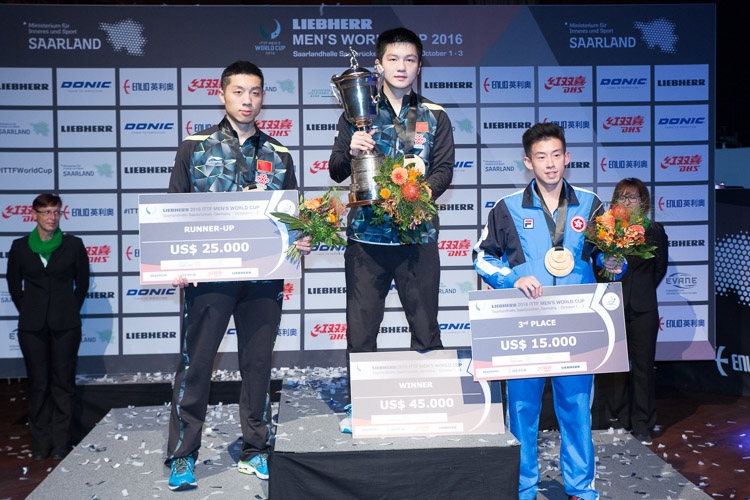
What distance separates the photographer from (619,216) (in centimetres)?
294

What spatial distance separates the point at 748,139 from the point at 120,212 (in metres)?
6.39

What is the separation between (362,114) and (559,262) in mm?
1103

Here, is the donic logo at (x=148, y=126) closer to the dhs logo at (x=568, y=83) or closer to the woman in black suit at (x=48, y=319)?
the woman in black suit at (x=48, y=319)

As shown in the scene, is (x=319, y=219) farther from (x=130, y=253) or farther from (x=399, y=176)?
(x=130, y=253)

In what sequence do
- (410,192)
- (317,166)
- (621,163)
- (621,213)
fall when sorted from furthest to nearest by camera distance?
(621,163)
(317,166)
(621,213)
(410,192)

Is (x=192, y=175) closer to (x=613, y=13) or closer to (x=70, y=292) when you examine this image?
(x=70, y=292)

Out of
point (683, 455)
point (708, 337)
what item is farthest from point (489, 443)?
point (708, 337)

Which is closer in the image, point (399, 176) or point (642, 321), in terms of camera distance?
point (399, 176)

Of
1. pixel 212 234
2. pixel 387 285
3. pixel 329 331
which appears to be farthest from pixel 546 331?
pixel 329 331

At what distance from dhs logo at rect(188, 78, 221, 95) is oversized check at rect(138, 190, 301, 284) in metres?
Answer: 2.77

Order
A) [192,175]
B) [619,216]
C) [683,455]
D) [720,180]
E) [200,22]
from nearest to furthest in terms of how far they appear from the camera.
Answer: [619,216], [192,175], [683,455], [200,22], [720,180]

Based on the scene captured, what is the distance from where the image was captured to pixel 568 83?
589 cm

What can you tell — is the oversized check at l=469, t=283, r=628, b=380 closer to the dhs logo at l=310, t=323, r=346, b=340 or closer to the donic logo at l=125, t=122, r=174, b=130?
the dhs logo at l=310, t=323, r=346, b=340

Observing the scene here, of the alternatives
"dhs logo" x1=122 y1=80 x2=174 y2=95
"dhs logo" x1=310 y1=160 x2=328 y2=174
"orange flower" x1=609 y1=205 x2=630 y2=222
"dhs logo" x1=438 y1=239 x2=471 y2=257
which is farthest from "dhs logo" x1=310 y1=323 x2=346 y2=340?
"orange flower" x1=609 y1=205 x2=630 y2=222
